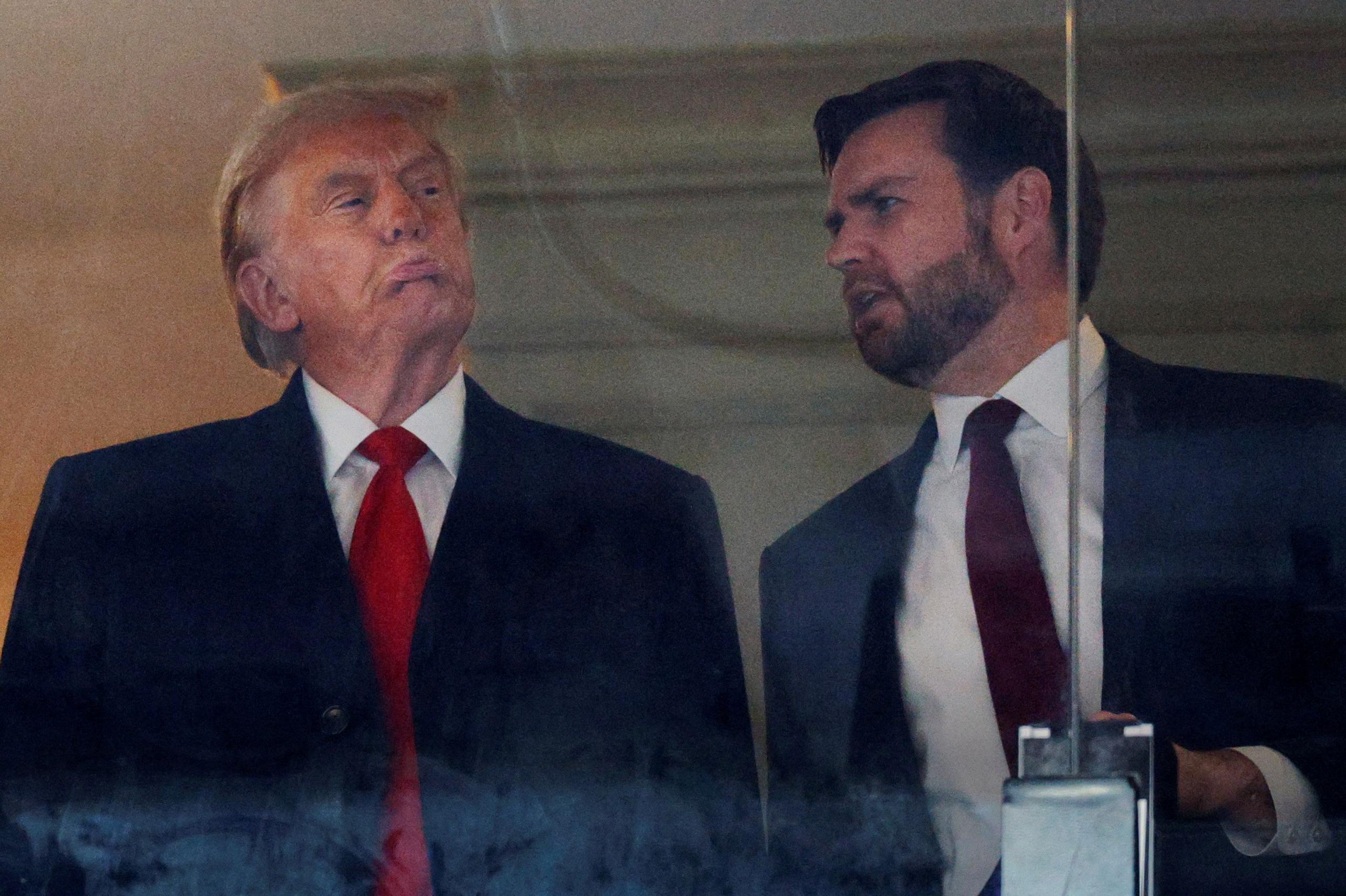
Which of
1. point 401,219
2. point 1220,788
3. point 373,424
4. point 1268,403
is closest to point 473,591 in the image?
point 373,424

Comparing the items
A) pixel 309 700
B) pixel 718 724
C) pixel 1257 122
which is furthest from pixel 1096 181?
pixel 309 700

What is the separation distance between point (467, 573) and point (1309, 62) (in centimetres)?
169

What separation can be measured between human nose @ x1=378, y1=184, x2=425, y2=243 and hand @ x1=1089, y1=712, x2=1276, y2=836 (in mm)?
1406

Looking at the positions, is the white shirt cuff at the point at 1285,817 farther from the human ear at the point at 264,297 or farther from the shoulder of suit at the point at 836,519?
the human ear at the point at 264,297

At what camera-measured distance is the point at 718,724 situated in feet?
9.62

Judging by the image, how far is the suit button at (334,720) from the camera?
9.55ft

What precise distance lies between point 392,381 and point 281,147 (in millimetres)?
457

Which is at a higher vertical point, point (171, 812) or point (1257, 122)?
point (1257, 122)

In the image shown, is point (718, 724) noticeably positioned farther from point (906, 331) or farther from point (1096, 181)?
point (1096, 181)

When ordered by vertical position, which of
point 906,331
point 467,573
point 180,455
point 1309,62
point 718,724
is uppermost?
point 1309,62

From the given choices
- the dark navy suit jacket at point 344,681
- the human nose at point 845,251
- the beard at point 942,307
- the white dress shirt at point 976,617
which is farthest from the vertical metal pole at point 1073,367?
the dark navy suit jacket at point 344,681

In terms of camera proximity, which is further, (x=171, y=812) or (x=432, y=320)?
(x=432, y=320)

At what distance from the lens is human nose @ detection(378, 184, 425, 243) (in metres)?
3.12

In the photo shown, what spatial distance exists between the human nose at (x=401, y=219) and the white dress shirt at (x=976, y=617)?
0.94 m
